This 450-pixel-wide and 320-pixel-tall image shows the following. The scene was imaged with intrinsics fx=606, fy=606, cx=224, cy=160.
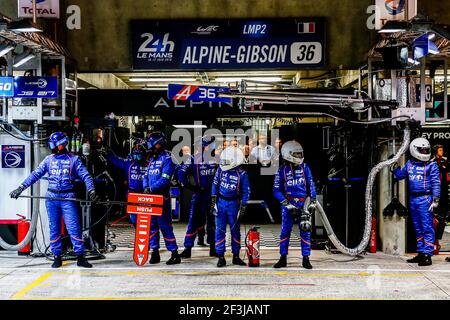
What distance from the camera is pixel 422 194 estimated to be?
32.9 ft

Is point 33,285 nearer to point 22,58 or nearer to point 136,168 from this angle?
point 136,168

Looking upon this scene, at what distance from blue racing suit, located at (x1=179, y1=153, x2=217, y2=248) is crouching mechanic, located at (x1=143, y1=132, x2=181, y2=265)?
604 millimetres

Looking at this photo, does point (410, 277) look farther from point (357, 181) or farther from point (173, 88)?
point (173, 88)

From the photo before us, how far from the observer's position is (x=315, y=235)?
11.7 metres

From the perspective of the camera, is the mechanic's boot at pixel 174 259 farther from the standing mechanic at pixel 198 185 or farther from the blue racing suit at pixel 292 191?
the blue racing suit at pixel 292 191

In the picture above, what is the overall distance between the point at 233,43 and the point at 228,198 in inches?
133

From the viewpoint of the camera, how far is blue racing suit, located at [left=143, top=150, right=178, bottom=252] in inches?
394

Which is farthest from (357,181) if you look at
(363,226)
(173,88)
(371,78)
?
(173,88)

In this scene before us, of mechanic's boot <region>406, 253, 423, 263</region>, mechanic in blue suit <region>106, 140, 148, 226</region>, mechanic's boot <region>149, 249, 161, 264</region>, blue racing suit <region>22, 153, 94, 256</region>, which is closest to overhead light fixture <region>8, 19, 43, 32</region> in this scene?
blue racing suit <region>22, 153, 94, 256</region>

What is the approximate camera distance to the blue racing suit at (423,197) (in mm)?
9969

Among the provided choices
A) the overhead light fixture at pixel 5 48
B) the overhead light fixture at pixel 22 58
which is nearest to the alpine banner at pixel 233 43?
the overhead light fixture at pixel 22 58

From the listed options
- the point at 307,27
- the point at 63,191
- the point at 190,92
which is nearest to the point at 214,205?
the point at 190,92

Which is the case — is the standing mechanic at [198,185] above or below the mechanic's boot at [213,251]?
above

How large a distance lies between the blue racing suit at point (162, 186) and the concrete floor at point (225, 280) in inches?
18.6
